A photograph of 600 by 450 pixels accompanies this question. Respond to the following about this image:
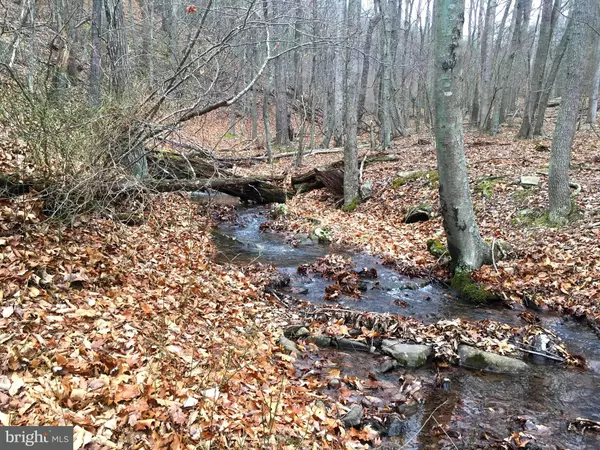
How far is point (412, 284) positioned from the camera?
284 inches

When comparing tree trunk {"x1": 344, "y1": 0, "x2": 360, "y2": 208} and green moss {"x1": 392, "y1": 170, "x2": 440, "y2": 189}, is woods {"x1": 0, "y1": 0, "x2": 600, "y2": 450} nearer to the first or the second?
tree trunk {"x1": 344, "y1": 0, "x2": 360, "y2": 208}

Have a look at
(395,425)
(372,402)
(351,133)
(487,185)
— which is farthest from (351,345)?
(351,133)

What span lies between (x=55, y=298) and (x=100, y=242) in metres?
1.74

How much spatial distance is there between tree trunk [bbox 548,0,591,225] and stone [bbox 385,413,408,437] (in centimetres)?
621

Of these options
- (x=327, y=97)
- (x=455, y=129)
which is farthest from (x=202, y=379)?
(x=327, y=97)

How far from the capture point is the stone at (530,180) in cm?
983

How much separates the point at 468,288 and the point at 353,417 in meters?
3.79

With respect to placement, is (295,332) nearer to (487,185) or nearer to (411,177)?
(487,185)

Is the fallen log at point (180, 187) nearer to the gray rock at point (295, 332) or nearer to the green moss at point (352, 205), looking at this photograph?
the green moss at point (352, 205)

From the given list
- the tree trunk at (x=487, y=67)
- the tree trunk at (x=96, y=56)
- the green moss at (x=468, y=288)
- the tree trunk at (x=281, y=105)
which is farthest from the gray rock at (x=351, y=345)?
the tree trunk at (x=281, y=105)

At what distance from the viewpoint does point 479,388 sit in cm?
436

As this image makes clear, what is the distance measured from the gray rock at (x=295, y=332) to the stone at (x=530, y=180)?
292 inches

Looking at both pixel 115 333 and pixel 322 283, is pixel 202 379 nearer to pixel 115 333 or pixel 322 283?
pixel 115 333

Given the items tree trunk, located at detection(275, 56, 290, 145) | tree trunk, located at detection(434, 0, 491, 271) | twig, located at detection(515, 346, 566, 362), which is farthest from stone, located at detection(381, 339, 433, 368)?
tree trunk, located at detection(275, 56, 290, 145)
